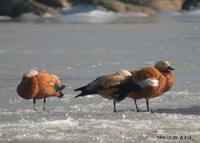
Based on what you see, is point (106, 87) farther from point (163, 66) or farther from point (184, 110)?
point (184, 110)

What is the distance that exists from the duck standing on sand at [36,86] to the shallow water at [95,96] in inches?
7.1

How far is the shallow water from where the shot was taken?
575 centimetres

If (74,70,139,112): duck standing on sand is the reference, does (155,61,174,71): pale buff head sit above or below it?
above

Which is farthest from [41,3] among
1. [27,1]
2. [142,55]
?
[142,55]

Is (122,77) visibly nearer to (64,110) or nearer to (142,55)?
(64,110)

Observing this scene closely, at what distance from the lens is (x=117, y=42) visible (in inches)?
676

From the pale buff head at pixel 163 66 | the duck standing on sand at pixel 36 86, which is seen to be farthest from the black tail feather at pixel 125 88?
the duck standing on sand at pixel 36 86

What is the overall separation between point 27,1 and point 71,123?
2998 cm

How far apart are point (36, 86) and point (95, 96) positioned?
128 centimetres

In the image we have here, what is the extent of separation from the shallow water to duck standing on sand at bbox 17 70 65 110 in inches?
7.1

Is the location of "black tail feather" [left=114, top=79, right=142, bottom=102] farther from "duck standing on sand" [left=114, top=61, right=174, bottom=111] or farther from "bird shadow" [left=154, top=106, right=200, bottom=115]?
"bird shadow" [left=154, top=106, right=200, bottom=115]

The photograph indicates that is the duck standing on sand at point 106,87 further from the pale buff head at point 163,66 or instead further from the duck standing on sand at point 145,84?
the pale buff head at point 163,66

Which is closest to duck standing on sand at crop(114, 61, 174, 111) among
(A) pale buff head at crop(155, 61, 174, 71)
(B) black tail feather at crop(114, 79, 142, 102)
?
(B) black tail feather at crop(114, 79, 142, 102)

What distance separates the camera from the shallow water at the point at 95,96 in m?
5.75
